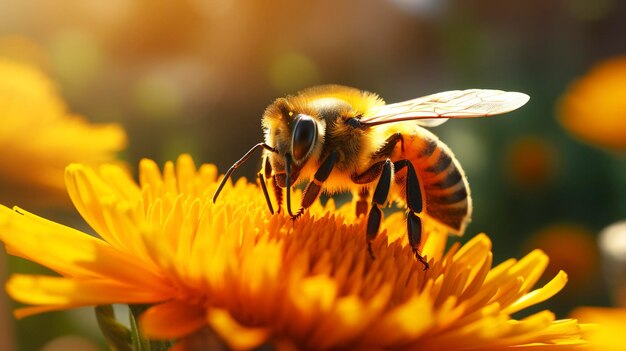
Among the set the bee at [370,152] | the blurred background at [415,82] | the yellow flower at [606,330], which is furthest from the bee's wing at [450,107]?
the blurred background at [415,82]

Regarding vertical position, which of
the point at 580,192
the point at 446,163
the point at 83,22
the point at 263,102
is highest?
the point at 83,22

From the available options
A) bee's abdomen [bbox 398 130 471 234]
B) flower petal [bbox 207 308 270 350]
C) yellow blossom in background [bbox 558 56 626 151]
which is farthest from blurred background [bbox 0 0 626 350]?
flower petal [bbox 207 308 270 350]

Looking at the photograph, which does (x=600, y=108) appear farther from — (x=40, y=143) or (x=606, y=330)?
(x=40, y=143)

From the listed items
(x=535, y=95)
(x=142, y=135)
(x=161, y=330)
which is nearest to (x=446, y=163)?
(x=161, y=330)

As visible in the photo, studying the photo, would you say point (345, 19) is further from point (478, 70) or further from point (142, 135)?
point (142, 135)

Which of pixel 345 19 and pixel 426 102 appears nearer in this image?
pixel 426 102

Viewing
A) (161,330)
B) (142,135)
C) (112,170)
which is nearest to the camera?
(161,330)

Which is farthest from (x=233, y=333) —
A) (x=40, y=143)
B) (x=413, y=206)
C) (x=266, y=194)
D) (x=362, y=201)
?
(x=40, y=143)
